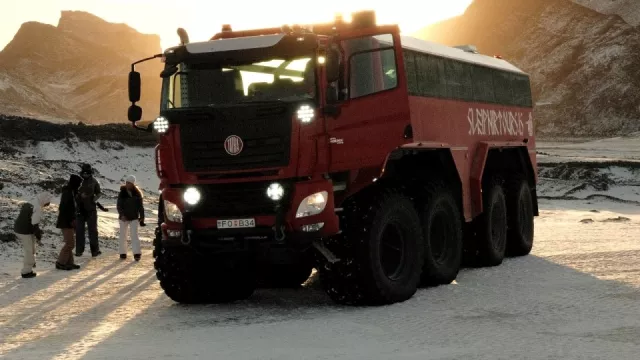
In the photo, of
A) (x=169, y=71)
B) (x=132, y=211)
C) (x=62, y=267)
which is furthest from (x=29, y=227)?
(x=169, y=71)

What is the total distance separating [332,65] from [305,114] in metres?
0.62

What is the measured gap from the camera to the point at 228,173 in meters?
10.1

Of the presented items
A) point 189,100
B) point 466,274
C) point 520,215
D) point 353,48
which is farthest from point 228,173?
point 520,215

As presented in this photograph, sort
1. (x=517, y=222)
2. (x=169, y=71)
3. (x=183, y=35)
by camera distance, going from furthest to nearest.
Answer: (x=517, y=222), (x=183, y=35), (x=169, y=71)

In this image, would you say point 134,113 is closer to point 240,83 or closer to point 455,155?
point 240,83

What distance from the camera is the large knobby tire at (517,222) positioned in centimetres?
1650

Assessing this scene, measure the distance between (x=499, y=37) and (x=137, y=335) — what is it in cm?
11063

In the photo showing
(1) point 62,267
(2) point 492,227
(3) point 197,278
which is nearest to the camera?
(3) point 197,278

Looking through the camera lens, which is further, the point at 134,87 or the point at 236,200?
the point at 134,87

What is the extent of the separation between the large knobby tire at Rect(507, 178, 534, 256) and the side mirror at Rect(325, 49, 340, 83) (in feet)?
24.7

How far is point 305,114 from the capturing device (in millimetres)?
9883

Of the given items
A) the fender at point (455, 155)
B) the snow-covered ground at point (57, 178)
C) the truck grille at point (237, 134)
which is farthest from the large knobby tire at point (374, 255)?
the snow-covered ground at point (57, 178)

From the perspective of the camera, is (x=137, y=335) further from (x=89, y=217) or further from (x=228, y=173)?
(x=89, y=217)

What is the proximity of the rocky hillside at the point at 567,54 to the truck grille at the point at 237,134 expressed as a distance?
8696cm
